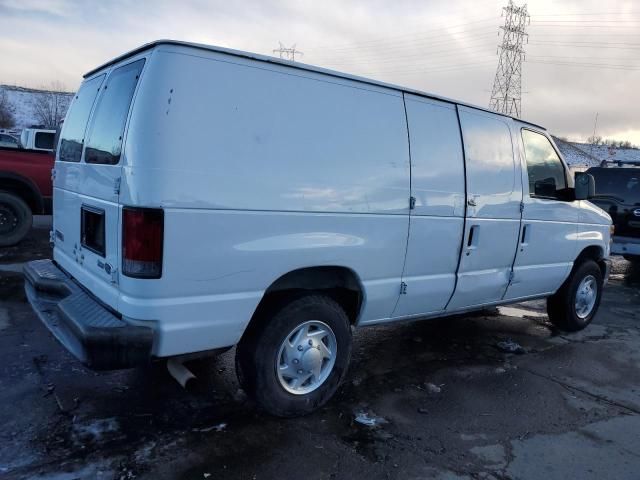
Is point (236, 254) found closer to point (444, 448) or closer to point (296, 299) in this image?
point (296, 299)

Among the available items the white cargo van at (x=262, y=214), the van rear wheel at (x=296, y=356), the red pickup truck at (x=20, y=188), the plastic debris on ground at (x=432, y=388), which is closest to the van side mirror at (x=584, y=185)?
the white cargo van at (x=262, y=214)

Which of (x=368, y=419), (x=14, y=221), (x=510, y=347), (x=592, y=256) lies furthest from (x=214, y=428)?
(x=14, y=221)

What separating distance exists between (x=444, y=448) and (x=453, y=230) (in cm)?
172

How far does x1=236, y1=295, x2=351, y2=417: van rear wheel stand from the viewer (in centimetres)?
344

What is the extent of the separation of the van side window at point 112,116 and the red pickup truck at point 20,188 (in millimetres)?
5750

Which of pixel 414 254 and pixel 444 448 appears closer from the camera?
pixel 444 448

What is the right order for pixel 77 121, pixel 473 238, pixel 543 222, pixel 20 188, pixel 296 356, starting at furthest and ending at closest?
1. pixel 20 188
2. pixel 543 222
3. pixel 473 238
4. pixel 77 121
5. pixel 296 356

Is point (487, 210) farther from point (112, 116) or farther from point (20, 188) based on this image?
point (20, 188)

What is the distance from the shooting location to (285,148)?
10.9ft

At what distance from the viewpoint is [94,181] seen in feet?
11.2

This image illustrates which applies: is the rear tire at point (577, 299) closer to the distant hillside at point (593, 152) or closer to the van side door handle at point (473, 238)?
the van side door handle at point (473, 238)

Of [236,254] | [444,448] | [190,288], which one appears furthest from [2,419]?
[444,448]

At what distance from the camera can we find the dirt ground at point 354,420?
3109mm

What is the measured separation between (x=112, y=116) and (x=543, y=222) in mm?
4076
